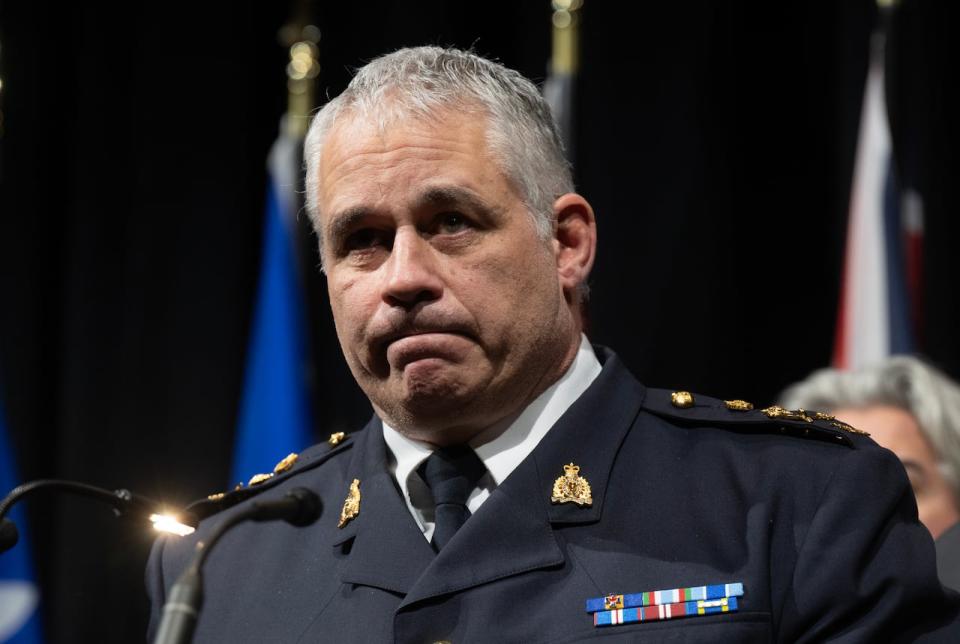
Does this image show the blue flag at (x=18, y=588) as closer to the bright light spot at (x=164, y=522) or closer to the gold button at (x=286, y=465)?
the gold button at (x=286, y=465)

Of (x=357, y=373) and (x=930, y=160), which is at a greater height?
(x=930, y=160)

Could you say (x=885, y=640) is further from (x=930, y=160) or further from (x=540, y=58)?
(x=540, y=58)

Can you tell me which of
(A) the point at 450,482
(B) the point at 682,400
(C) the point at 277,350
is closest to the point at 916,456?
(B) the point at 682,400

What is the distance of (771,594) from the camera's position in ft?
4.95

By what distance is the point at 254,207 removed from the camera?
159 inches

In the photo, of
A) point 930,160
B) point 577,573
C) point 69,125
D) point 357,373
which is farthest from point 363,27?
point 577,573

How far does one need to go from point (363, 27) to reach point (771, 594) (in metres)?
2.92

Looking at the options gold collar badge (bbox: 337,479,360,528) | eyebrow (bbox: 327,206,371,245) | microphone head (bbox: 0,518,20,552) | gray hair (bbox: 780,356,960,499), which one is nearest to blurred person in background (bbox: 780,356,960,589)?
gray hair (bbox: 780,356,960,499)

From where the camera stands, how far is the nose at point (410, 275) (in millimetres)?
1669

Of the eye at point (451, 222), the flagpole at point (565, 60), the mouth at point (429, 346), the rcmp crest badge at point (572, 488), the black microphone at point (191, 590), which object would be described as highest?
the flagpole at point (565, 60)

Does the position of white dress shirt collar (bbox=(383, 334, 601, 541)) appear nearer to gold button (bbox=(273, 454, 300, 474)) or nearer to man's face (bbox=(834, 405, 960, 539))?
gold button (bbox=(273, 454, 300, 474))

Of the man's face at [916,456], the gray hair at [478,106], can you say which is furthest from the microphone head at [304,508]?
the man's face at [916,456]

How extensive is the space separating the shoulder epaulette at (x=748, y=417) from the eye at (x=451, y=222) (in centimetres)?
41

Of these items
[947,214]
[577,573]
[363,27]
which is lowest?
[577,573]
